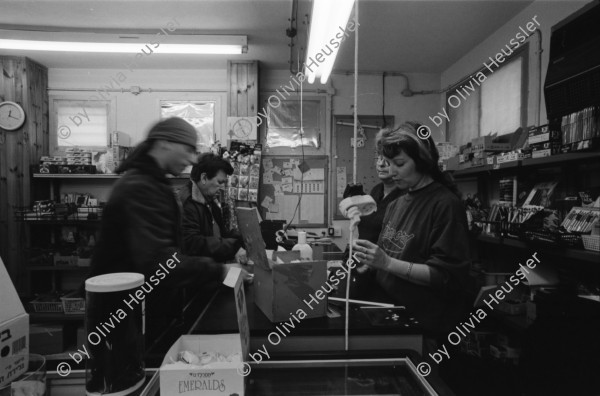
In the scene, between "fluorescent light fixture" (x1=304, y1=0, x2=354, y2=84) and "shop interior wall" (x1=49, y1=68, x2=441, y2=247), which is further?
"shop interior wall" (x1=49, y1=68, x2=441, y2=247)

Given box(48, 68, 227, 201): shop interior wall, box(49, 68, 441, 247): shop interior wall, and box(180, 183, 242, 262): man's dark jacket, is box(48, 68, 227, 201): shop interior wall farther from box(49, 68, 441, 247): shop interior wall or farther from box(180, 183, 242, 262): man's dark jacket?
box(180, 183, 242, 262): man's dark jacket

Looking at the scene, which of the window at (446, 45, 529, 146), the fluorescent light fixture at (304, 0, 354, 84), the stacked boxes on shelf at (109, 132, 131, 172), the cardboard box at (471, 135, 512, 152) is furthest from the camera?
the stacked boxes on shelf at (109, 132, 131, 172)

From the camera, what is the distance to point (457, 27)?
3225 millimetres

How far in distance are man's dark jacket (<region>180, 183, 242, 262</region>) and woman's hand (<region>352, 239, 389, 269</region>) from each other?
1.16m

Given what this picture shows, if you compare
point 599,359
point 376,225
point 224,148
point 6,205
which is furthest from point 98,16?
point 599,359

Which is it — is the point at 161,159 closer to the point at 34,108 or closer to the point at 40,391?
the point at 40,391

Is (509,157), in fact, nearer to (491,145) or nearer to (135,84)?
(491,145)

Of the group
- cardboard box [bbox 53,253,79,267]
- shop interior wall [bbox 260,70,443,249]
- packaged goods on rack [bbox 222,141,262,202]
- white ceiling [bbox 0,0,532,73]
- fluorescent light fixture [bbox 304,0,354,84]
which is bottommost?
cardboard box [bbox 53,253,79,267]

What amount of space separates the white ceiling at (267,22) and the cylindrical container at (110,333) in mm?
2713

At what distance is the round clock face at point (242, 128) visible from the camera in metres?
4.00

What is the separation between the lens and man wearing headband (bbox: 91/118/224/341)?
4.08 ft

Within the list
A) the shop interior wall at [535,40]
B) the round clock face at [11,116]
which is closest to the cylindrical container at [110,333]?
the shop interior wall at [535,40]

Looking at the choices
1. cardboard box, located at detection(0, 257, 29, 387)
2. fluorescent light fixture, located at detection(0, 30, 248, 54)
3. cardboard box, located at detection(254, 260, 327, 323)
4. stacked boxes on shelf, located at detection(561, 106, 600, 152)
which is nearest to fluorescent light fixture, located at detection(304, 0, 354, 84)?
fluorescent light fixture, located at detection(0, 30, 248, 54)

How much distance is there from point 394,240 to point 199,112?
345 centimetres
